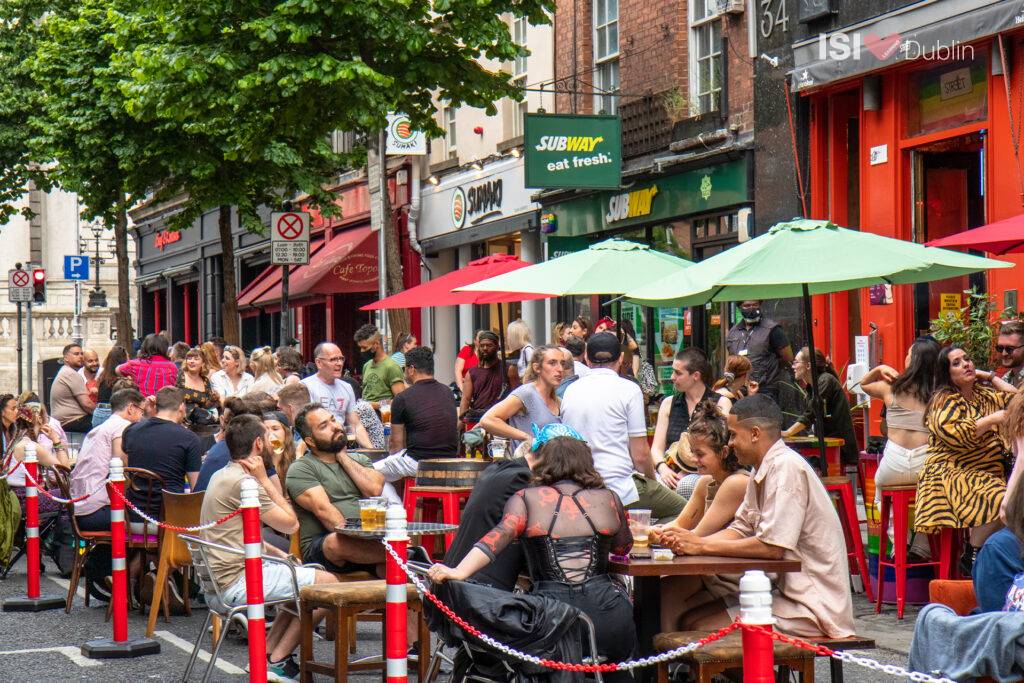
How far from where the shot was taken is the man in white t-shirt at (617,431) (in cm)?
934

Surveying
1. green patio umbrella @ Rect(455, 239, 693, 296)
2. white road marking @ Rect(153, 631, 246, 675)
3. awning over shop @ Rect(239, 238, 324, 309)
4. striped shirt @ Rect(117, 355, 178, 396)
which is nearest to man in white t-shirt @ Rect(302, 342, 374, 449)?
green patio umbrella @ Rect(455, 239, 693, 296)

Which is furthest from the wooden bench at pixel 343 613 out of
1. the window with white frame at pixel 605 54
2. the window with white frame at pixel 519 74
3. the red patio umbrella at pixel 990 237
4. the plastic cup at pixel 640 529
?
the window with white frame at pixel 519 74

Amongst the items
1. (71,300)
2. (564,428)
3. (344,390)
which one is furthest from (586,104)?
(71,300)

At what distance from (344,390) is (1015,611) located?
28.9 ft

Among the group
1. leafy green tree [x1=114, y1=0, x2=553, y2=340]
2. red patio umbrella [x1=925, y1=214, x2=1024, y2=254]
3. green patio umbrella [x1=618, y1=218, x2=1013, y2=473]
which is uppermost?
leafy green tree [x1=114, y1=0, x2=553, y2=340]

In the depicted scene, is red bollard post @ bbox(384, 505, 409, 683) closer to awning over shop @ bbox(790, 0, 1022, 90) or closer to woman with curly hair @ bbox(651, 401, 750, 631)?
woman with curly hair @ bbox(651, 401, 750, 631)

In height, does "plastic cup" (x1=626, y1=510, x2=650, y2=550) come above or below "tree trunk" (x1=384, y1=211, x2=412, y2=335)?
below

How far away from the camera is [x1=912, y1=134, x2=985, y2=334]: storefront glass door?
14.4m

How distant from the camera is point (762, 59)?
→ 57.0ft

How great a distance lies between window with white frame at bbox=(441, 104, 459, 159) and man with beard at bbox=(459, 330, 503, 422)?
12.3 m

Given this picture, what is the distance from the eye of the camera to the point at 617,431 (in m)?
9.35

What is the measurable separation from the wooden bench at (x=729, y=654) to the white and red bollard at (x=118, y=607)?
3.95 m

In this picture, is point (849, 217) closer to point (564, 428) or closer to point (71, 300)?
point (564, 428)

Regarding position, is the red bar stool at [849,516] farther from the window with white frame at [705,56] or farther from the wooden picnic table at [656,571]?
the window with white frame at [705,56]
